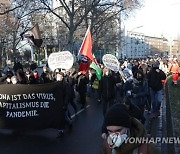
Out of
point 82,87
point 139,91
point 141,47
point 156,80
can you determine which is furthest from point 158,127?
point 141,47

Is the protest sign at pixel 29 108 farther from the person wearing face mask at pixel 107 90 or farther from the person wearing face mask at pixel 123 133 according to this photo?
the person wearing face mask at pixel 123 133

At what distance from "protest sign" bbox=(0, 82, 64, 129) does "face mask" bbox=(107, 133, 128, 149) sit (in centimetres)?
636

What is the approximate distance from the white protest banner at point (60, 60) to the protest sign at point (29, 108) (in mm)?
3458

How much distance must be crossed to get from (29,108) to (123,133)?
21.3 feet

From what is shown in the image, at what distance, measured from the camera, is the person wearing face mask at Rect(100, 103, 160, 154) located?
3172 mm

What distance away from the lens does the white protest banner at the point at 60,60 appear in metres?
13.1

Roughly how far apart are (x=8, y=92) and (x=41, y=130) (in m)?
1.39

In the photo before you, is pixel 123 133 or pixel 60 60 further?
pixel 60 60

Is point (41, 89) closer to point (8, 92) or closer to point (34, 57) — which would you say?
point (8, 92)

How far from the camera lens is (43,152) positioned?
800 cm

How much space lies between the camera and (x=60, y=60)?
13148mm

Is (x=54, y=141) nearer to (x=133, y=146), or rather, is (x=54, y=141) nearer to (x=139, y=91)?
(x=139, y=91)

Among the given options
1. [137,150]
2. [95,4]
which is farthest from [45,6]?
[137,150]

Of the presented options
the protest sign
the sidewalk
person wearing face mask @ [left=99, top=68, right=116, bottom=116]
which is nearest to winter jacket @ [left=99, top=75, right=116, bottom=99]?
person wearing face mask @ [left=99, top=68, right=116, bottom=116]
